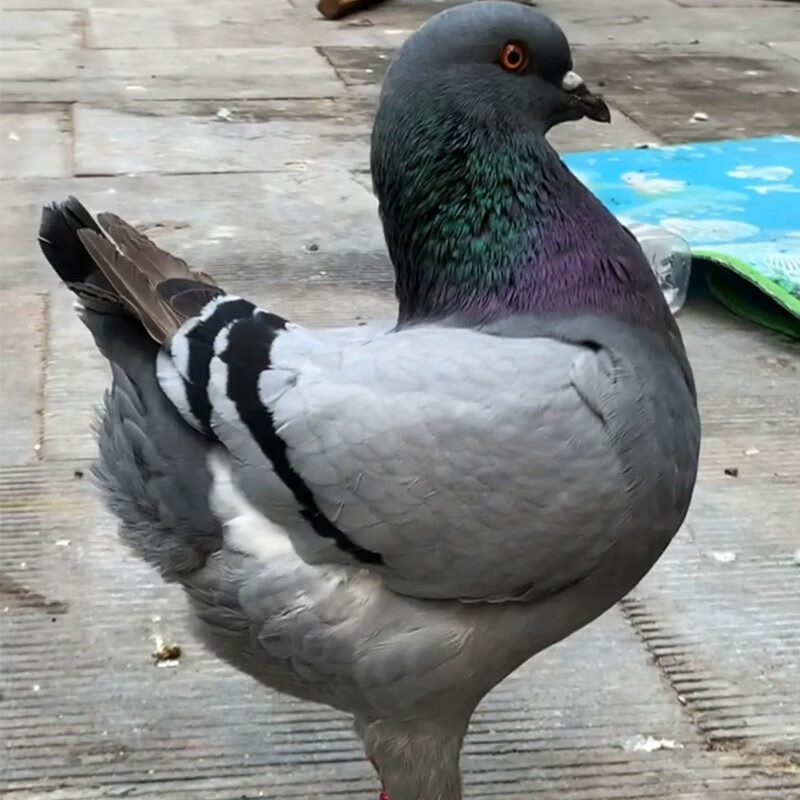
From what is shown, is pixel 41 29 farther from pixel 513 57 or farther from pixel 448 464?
pixel 448 464

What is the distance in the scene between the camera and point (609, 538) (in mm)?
2344

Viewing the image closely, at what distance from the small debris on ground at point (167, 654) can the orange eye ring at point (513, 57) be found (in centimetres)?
170

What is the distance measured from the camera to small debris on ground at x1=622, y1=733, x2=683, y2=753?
3.08 m

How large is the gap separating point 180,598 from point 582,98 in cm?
172

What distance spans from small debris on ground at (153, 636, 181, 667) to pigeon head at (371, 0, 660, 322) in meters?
1.32

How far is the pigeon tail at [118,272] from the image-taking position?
2562 mm

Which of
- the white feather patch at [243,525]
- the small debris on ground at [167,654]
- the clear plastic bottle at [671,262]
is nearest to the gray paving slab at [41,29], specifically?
the clear plastic bottle at [671,262]

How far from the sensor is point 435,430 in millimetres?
2299

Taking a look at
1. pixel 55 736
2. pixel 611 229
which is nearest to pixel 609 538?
pixel 611 229

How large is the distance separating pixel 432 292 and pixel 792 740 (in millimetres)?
1385

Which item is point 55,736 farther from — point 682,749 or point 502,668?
point 682,749

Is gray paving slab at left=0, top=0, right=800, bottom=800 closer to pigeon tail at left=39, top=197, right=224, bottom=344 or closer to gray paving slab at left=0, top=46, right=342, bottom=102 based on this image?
gray paving slab at left=0, top=46, right=342, bottom=102

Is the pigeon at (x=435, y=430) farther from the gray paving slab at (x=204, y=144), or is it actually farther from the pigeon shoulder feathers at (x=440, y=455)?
the gray paving slab at (x=204, y=144)

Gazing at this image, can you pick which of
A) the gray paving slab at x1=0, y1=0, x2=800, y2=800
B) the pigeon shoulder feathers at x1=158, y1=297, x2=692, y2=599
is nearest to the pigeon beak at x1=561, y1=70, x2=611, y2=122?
the pigeon shoulder feathers at x1=158, y1=297, x2=692, y2=599
